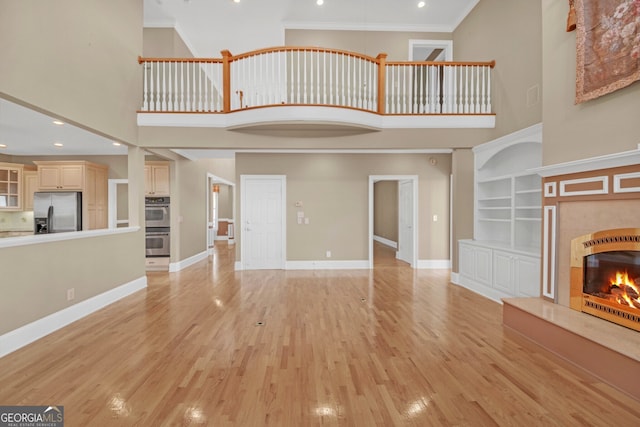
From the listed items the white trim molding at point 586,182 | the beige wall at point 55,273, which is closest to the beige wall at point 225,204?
the beige wall at point 55,273

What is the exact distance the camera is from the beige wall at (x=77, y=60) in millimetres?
2896

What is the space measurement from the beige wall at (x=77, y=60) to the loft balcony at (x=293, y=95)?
0.43 m

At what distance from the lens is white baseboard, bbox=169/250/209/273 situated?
21.9 ft

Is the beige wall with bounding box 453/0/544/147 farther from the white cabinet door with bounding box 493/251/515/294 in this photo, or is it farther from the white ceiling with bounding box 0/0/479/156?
the white cabinet door with bounding box 493/251/515/294

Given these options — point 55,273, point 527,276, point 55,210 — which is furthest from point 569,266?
point 55,210

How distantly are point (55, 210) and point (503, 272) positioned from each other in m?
8.36

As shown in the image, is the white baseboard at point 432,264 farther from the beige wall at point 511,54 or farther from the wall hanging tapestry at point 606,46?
the wall hanging tapestry at point 606,46

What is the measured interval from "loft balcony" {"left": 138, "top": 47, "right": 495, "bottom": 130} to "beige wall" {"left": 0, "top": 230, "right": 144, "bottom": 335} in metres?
2.26

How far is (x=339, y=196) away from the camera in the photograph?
273 inches

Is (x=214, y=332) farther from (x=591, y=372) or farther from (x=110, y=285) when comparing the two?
(x=591, y=372)

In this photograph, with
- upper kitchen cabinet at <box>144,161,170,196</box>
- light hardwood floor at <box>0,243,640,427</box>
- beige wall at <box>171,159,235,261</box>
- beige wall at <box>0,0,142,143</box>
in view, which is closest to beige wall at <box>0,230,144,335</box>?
light hardwood floor at <box>0,243,640,427</box>

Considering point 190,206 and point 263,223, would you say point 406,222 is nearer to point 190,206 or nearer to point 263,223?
point 263,223

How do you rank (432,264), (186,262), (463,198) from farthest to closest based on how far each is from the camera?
(186,262) < (432,264) < (463,198)

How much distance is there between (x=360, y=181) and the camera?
6.96 meters
